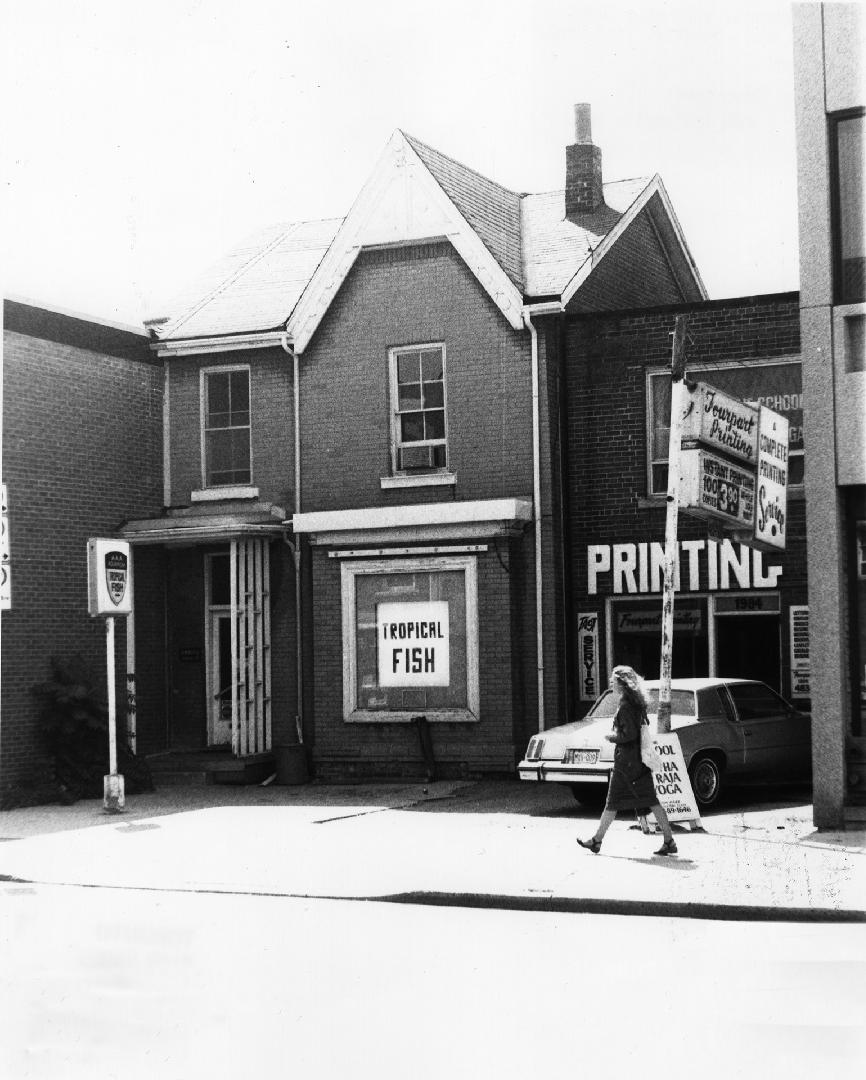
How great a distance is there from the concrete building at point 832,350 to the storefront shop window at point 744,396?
467 cm

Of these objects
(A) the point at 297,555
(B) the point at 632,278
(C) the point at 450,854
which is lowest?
(C) the point at 450,854

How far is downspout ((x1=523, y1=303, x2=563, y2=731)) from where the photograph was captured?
65.1ft

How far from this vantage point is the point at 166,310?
77.8ft

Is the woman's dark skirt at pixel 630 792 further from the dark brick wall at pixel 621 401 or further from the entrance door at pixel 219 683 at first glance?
the entrance door at pixel 219 683

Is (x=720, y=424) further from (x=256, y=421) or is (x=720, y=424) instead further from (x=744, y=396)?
(x=256, y=421)

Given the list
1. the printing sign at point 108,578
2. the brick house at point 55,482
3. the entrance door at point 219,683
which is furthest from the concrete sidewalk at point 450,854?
the entrance door at point 219,683

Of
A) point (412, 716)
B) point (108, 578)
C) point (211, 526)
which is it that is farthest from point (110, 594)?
point (412, 716)

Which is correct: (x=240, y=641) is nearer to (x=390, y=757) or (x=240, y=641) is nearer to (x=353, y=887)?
(x=390, y=757)

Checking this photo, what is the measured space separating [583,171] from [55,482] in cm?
915

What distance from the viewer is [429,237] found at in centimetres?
2094

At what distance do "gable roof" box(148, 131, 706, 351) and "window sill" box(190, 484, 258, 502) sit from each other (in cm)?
213

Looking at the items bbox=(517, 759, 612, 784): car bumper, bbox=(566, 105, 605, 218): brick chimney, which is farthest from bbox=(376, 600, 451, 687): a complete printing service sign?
bbox=(566, 105, 605, 218): brick chimney

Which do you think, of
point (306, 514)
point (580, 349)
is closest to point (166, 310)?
point (306, 514)

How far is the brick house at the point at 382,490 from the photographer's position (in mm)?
20109
